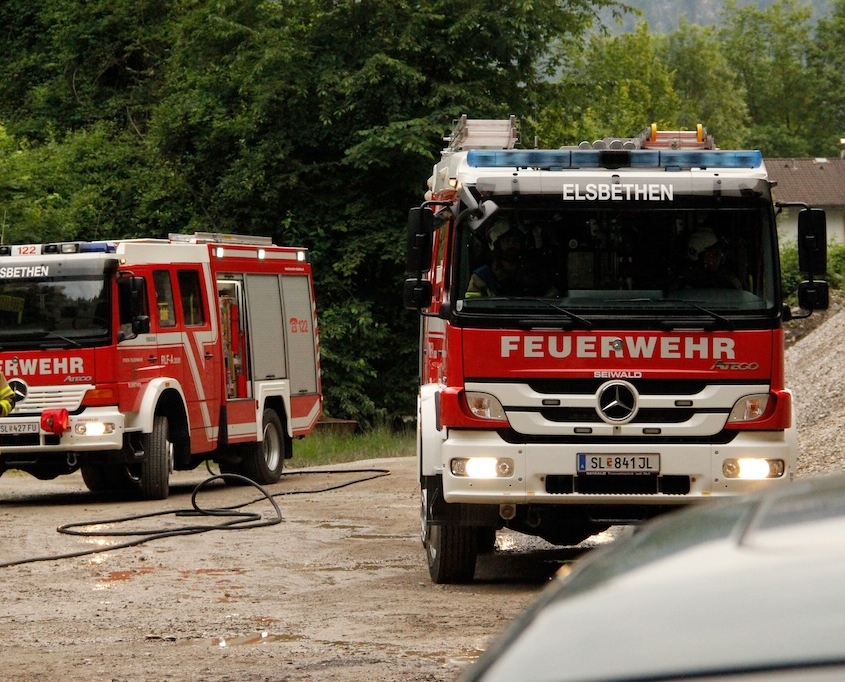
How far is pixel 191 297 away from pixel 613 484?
9.13m

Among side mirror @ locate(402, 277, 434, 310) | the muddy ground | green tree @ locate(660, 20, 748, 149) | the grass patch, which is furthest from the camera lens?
green tree @ locate(660, 20, 748, 149)

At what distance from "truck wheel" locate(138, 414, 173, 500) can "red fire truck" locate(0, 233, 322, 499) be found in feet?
0.05

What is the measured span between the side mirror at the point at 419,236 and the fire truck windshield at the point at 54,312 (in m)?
7.31

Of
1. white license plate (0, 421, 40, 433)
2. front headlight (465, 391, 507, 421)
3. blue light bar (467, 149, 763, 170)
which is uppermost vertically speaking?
blue light bar (467, 149, 763, 170)

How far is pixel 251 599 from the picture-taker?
31.9ft

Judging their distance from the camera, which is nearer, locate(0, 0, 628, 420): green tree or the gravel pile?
the gravel pile

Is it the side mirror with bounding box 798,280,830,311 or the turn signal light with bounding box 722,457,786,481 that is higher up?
the side mirror with bounding box 798,280,830,311

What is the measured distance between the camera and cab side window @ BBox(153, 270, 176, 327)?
17.2m

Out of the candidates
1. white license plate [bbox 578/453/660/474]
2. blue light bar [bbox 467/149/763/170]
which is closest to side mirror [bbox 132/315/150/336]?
blue light bar [bbox 467/149/763/170]

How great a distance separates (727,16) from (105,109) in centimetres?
8118

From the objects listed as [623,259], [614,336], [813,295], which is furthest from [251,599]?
[813,295]

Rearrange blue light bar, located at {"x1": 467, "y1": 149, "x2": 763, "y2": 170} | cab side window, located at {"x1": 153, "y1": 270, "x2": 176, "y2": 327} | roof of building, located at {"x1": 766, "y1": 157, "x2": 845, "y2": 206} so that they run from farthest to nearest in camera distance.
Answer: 1. roof of building, located at {"x1": 766, "y1": 157, "x2": 845, "y2": 206}
2. cab side window, located at {"x1": 153, "y1": 270, "x2": 176, "y2": 327}
3. blue light bar, located at {"x1": 467, "y1": 149, "x2": 763, "y2": 170}

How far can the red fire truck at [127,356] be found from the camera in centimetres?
1636

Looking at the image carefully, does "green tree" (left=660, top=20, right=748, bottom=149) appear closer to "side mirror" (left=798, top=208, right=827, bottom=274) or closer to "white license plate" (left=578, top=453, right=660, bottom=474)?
"side mirror" (left=798, top=208, right=827, bottom=274)
